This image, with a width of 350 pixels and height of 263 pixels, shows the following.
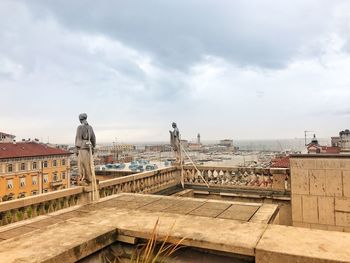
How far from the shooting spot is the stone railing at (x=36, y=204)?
235 inches

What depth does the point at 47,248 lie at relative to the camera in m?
2.92

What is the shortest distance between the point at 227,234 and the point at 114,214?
6.18ft

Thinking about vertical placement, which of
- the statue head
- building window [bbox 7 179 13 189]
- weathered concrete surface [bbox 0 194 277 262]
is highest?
the statue head

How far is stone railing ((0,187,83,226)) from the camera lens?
19.5 feet

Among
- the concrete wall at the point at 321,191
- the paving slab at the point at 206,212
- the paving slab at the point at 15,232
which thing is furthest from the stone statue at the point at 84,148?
the concrete wall at the point at 321,191

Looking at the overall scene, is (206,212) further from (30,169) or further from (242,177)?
(30,169)

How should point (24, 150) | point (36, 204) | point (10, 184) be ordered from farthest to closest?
point (24, 150) → point (10, 184) → point (36, 204)

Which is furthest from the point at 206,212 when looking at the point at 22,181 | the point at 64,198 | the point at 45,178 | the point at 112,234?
the point at 45,178

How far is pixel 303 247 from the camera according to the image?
2709 millimetres

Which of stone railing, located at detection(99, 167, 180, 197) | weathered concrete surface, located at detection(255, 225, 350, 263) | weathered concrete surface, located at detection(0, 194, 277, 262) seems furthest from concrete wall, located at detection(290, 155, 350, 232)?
stone railing, located at detection(99, 167, 180, 197)

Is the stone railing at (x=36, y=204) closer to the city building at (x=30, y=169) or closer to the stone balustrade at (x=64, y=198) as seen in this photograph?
the stone balustrade at (x=64, y=198)

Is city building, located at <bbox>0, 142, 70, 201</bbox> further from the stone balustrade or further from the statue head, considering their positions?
the statue head

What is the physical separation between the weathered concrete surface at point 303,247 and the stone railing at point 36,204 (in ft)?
17.1

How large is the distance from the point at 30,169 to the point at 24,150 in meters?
4.07
